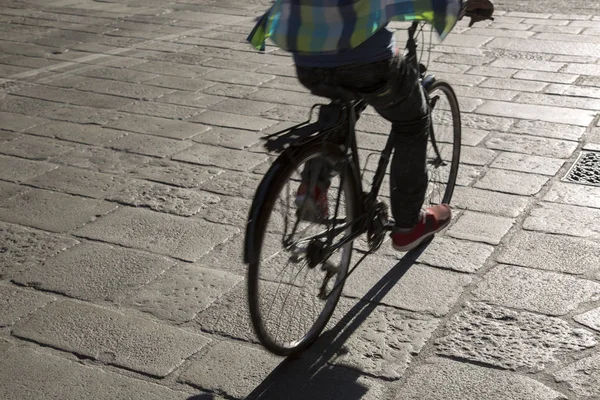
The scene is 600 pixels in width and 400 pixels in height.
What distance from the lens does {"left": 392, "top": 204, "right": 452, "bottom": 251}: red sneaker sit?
367cm

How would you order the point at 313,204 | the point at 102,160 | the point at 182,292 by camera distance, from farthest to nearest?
1. the point at 102,160
2. the point at 182,292
3. the point at 313,204

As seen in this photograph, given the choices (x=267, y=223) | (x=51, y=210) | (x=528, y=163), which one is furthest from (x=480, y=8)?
(x=51, y=210)

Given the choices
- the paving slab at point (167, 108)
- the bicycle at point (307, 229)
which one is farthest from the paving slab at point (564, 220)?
the paving slab at point (167, 108)

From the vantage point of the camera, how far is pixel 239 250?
13.4ft

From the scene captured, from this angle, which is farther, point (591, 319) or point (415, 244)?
point (415, 244)

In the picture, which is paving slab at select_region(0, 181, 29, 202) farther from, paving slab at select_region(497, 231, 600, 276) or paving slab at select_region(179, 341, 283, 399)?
paving slab at select_region(497, 231, 600, 276)

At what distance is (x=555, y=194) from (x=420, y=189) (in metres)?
1.32

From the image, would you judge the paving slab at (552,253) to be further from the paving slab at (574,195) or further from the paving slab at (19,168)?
the paving slab at (19,168)

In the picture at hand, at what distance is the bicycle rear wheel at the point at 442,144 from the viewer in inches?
159

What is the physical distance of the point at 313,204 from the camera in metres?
3.15

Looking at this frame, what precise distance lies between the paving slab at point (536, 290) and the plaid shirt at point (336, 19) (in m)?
1.19

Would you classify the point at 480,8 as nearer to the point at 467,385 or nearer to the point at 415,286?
the point at 415,286

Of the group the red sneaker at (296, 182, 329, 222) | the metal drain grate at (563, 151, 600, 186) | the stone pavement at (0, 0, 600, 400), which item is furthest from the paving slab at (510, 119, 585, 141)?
the red sneaker at (296, 182, 329, 222)

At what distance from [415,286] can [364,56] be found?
3.64 ft
